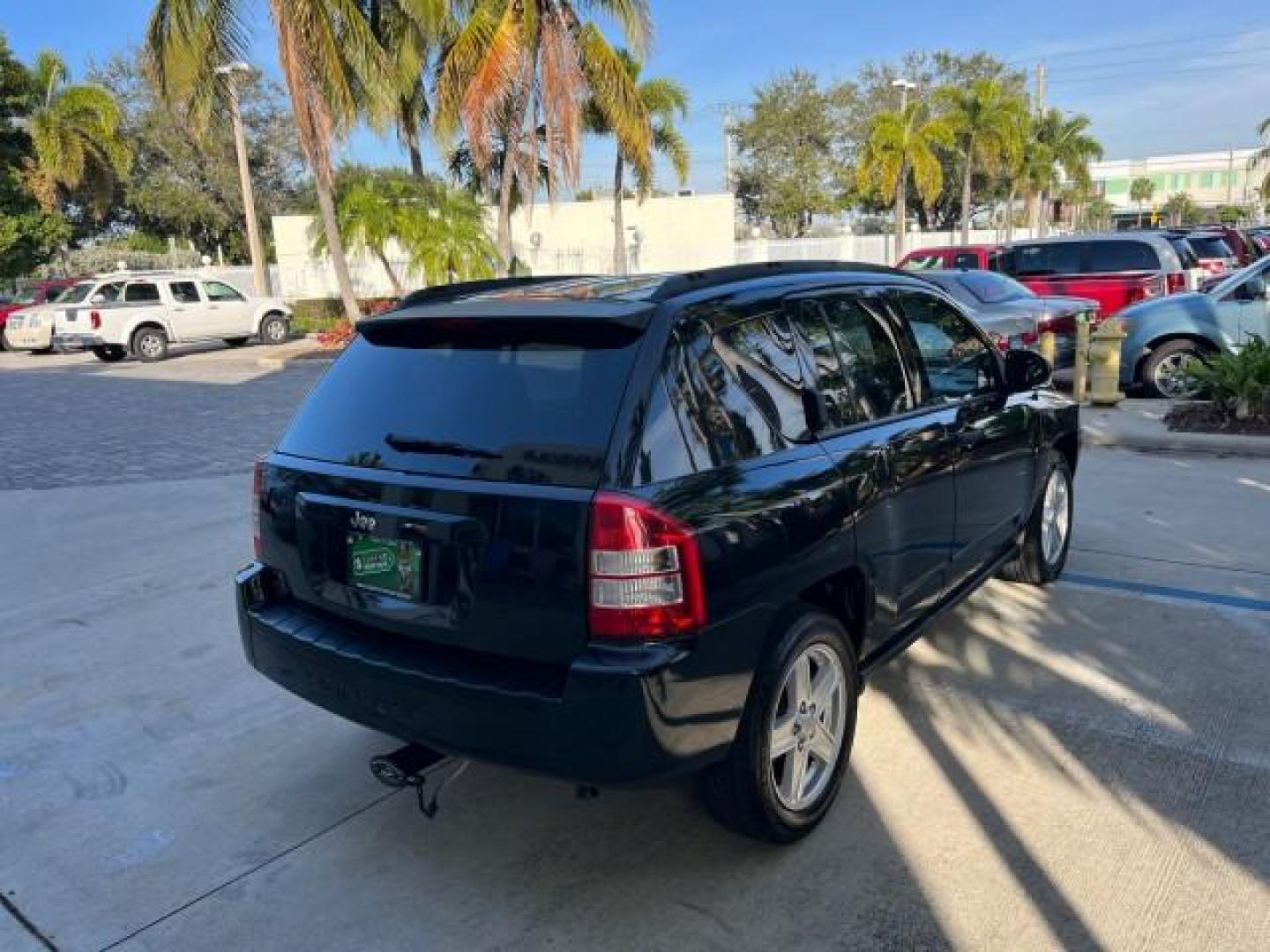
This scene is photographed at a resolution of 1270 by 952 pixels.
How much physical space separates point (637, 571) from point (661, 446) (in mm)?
364

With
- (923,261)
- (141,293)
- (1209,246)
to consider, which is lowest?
(141,293)

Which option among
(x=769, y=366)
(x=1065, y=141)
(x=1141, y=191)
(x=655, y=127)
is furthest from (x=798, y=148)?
(x=1141, y=191)

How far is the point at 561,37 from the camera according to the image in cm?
1986

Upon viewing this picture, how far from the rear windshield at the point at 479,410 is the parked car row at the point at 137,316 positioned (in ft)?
67.0

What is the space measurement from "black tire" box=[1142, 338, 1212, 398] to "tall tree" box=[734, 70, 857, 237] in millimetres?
43233

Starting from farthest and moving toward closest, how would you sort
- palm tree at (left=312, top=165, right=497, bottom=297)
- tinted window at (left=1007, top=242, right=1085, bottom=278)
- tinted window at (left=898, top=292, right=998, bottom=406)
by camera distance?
palm tree at (left=312, top=165, right=497, bottom=297)
tinted window at (left=1007, top=242, right=1085, bottom=278)
tinted window at (left=898, top=292, right=998, bottom=406)

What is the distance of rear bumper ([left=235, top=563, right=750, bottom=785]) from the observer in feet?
8.34

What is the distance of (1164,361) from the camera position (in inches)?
443

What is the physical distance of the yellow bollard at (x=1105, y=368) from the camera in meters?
10.3

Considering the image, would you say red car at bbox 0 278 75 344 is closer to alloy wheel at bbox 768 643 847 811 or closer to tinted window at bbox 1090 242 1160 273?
tinted window at bbox 1090 242 1160 273

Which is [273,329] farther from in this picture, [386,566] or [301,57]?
[386,566]

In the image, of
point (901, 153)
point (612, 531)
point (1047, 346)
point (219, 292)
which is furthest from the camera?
point (901, 153)

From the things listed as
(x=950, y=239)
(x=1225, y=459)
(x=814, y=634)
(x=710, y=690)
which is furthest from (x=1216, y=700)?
(x=950, y=239)

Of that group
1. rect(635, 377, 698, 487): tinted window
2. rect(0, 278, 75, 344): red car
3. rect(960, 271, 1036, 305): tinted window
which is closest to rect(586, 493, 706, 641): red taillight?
rect(635, 377, 698, 487): tinted window
